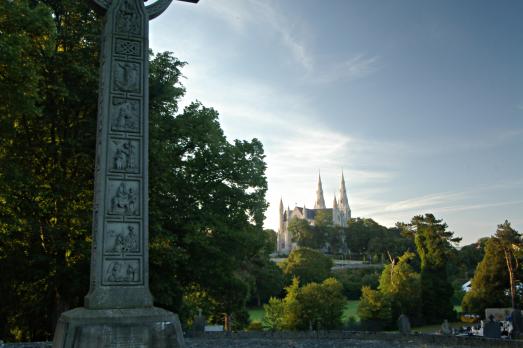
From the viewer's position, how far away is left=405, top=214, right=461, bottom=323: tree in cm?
5025

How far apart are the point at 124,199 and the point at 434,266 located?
1932 inches

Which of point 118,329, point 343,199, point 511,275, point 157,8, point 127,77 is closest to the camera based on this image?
point 118,329

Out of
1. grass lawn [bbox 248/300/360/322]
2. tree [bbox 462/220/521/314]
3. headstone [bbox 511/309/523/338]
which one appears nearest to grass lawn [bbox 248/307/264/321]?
grass lawn [bbox 248/300/360/322]

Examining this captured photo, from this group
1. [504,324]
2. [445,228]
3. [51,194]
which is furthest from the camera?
[445,228]

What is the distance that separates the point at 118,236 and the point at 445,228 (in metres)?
50.6

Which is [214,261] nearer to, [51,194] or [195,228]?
[195,228]

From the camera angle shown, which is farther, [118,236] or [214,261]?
[214,261]

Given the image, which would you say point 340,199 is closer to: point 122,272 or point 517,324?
point 517,324

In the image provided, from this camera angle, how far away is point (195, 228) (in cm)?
1866

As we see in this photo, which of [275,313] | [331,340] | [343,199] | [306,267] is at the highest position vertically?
[343,199]

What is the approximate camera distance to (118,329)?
797 centimetres

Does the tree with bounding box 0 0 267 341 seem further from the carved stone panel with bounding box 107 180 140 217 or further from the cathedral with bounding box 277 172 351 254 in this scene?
the cathedral with bounding box 277 172 351 254

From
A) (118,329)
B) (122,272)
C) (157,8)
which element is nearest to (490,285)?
(157,8)

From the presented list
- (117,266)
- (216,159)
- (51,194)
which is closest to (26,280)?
(51,194)
